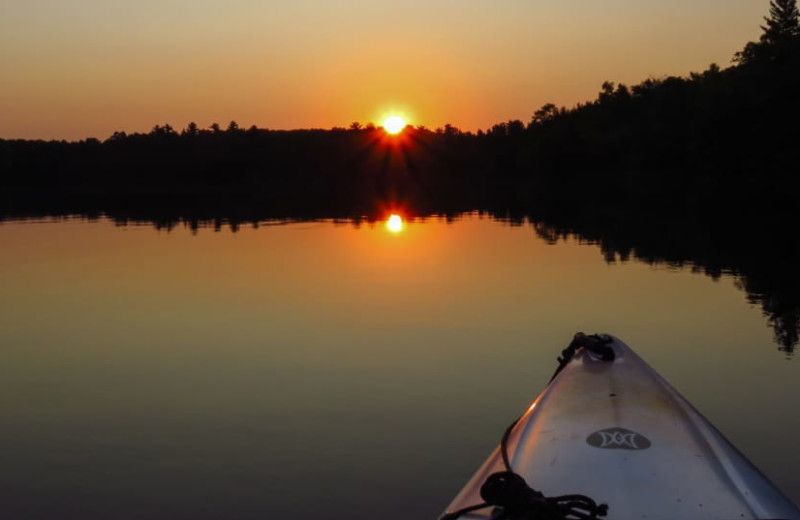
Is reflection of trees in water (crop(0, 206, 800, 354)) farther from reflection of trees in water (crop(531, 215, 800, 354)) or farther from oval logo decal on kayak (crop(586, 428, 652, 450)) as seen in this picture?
oval logo decal on kayak (crop(586, 428, 652, 450))

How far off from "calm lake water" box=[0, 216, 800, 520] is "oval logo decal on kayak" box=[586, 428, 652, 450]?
73.1 inches

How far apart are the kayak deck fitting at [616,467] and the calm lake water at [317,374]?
1.48 metres

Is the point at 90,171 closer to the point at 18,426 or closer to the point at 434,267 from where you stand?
the point at 434,267

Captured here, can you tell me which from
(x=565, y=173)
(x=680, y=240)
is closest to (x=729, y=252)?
(x=680, y=240)

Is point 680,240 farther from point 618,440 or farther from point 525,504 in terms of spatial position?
point 525,504

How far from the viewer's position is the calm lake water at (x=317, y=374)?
24.6 feet

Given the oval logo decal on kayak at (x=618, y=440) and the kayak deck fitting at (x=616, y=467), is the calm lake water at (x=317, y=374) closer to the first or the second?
the kayak deck fitting at (x=616, y=467)

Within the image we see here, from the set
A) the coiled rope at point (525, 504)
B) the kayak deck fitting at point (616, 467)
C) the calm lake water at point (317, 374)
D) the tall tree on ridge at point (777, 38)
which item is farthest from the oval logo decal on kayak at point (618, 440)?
the tall tree on ridge at point (777, 38)

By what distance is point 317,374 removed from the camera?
11.1m

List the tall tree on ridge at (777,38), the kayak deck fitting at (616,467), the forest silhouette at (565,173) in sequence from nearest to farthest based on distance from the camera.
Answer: the kayak deck fitting at (616,467) → the forest silhouette at (565,173) → the tall tree on ridge at (777,38)

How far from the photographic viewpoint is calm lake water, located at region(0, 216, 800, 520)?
7.51 m

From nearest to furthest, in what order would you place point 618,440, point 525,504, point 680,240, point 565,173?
point 525,504 < point 618,440 < point 680,240 < point 565,173

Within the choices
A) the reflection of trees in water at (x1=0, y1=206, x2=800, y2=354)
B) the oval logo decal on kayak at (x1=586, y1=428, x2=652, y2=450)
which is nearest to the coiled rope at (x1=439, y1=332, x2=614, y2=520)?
the oval logo decal on kayak at (x1=586, y1=428, x2=652, y2=450)

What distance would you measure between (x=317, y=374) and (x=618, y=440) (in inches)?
242
